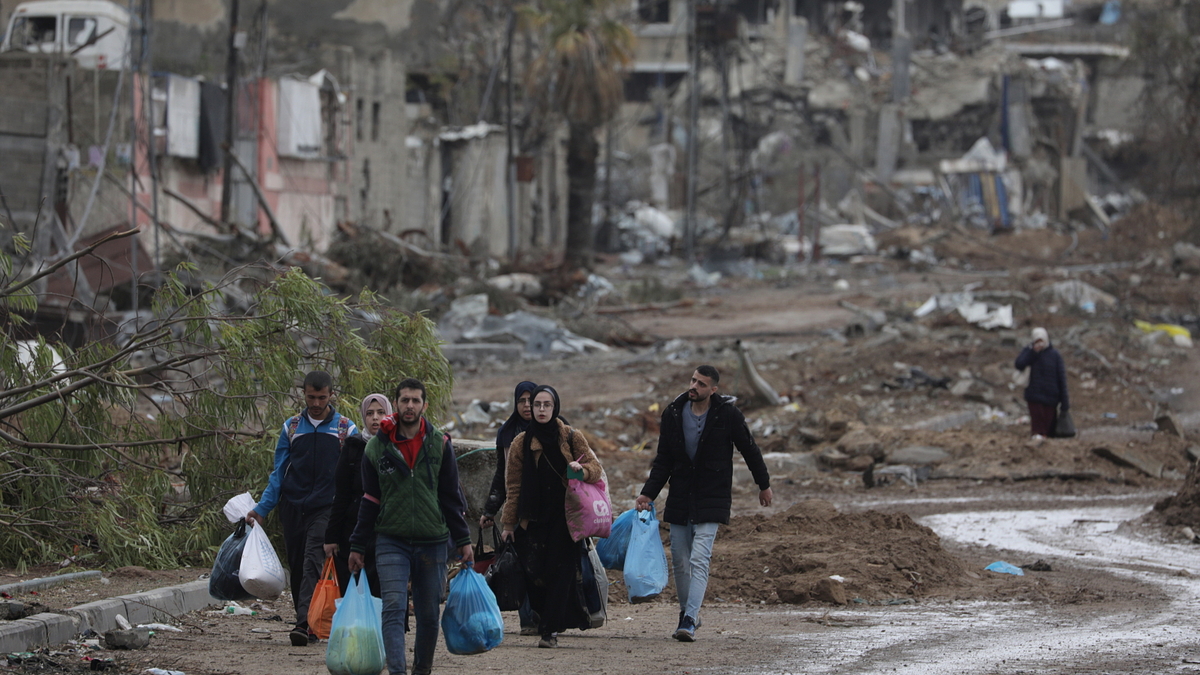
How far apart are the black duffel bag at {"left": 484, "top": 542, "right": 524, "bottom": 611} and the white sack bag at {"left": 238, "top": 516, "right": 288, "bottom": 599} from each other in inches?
46.2

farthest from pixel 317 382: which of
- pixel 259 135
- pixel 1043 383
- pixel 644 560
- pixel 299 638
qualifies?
pixel 259 135

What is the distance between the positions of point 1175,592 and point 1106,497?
4.57m

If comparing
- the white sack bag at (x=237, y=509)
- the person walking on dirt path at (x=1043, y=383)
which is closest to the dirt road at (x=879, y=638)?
the white sack bag at (x=237, y=509)

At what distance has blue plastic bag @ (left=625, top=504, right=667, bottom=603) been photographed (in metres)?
7.32

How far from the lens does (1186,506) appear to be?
37.4 ft

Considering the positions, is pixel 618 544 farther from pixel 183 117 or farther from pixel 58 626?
pixel 183 117

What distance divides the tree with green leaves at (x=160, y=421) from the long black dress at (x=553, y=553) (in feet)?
8.11

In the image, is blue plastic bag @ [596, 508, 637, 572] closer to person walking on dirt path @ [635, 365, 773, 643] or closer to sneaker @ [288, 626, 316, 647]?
person walking on dirt path @ [635, 365, 773, 643]

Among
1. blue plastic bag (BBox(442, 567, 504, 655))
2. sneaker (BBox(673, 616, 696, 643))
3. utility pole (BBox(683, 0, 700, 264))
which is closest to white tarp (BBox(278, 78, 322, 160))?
utility pole (BBox(683, 0, 700, 264))

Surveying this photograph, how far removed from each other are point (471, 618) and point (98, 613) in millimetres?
2502

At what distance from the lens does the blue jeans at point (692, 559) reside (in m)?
7.32

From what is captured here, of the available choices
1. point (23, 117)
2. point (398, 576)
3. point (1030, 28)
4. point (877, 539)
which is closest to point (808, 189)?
point (1030, 28)

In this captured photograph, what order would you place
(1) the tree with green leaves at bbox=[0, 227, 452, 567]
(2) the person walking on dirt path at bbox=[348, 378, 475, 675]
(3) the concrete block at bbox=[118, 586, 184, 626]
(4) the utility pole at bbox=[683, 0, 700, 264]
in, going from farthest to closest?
(4) the utility pole at bbox=[683, 0, 700, 264]
(1) the tree with green leaves at bbox=[0, 227, 452, 567]
(3) the concrete block at bbox=[118, 586, 184, 626]
(2) the person walking on dirt path at bbox=[348, 378, 475, 675]

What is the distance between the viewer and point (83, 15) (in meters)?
28.0
